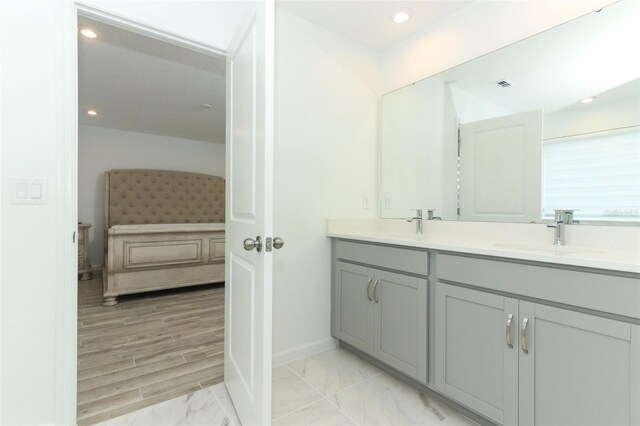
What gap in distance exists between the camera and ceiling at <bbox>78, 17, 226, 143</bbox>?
2363 mm

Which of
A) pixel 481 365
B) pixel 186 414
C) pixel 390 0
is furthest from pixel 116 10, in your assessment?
pixel 481 365

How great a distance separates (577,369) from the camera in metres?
1.06

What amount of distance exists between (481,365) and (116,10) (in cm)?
233

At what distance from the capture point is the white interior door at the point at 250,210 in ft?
3.79

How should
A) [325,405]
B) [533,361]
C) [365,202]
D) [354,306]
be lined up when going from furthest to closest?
[365,202] < [354,306] < [325,405] < [533,361]

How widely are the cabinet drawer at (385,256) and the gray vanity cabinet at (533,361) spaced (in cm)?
15

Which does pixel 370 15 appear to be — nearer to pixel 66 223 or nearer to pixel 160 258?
pixel 66 223

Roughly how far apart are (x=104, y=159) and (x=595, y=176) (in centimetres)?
571

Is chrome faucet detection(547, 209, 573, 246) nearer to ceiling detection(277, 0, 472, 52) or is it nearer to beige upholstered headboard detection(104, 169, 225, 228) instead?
ceiling detection(277, 0, 472, 52)

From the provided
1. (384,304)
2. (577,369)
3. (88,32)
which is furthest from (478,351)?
(88,32)

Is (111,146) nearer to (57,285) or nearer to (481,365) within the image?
(57,285)

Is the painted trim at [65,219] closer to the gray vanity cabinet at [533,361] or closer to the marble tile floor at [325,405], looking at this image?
the marble tile floor at [325,405]

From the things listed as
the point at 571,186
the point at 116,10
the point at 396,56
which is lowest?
the point at 571,186

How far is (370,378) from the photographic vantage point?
181 cm
